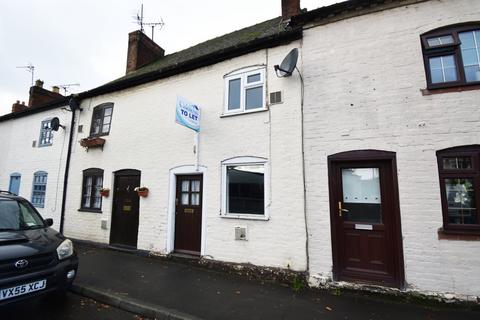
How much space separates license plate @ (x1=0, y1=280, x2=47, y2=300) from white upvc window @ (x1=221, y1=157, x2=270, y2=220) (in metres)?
3.77

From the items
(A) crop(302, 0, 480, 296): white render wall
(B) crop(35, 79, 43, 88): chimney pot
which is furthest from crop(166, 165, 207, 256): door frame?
(B) crop(35, 79, 43, 88): chimney pot

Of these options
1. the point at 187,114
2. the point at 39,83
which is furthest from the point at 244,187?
the point at 39,83

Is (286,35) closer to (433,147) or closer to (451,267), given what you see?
(433,147)

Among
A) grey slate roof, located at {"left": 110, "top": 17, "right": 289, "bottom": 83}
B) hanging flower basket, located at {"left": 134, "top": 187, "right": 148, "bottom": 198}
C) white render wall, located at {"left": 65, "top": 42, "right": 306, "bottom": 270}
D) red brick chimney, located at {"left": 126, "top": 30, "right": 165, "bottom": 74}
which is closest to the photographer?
white render wall, located at {"left": 65, "top": 42, "right": 306, "bottom": 270}

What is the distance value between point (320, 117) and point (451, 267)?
369 cm

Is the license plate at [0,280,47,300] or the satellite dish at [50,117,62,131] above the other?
the satellite dish at [50,117,62,131]

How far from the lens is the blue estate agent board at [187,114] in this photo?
6333 millimetres

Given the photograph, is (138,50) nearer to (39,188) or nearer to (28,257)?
(39,188)

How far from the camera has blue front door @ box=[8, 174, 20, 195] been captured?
39.4 ft

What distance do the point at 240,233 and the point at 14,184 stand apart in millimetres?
12242

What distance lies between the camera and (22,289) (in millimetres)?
3578

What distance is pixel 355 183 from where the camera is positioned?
550cm

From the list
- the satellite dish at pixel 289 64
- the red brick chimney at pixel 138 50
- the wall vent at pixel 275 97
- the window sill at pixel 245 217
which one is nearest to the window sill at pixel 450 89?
the satellite dish at pixel 289 64

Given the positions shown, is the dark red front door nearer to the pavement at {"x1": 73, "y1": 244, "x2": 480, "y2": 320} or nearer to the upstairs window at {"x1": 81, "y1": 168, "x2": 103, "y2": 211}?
the pavement at {"x1": 73, "y1": 244, "x2": 480, "y2": 320}
